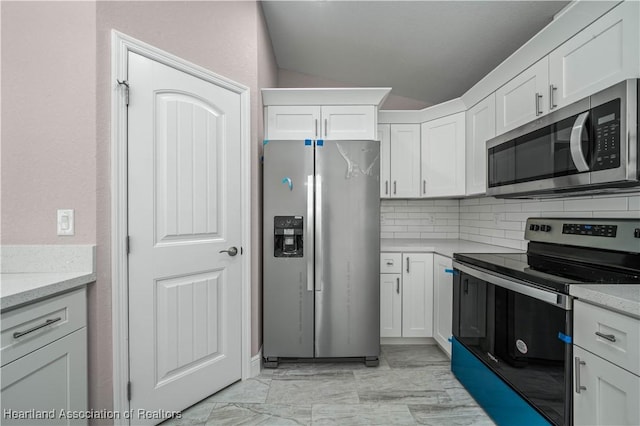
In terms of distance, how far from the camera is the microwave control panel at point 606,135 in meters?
1.13

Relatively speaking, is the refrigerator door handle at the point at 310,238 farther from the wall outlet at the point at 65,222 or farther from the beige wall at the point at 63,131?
the wall outlet at the point at 65,222

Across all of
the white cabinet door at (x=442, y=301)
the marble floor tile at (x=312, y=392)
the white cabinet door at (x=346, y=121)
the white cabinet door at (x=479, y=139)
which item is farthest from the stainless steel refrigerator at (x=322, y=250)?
the white cabinet door at (x=479, y=139)

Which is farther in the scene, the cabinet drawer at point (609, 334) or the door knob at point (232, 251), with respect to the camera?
the door knob at point (232, 251)

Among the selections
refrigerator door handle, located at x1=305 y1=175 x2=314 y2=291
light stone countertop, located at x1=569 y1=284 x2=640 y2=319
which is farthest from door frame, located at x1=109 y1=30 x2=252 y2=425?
light stone countertop, located at x1=569 y1=284 x2=640 y2=319

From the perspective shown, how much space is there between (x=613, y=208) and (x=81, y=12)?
9.34 feet

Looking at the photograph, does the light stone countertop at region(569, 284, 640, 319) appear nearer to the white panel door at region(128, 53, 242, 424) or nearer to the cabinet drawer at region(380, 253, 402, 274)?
the cabinet drawer at region(380, 253, 402, 274)

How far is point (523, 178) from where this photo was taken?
1687 millimetres

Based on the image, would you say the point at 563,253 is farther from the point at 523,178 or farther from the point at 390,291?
the point at 390,291

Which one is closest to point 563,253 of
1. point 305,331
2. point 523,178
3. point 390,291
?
point 523,178

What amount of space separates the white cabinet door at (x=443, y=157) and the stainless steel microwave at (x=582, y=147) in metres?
0.91

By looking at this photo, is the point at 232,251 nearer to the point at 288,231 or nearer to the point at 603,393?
the point at 288,231

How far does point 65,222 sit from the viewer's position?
1373mm

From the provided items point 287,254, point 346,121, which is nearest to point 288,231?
point 287,254

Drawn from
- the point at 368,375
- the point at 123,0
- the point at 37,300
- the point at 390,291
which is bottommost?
the point at 368,375
